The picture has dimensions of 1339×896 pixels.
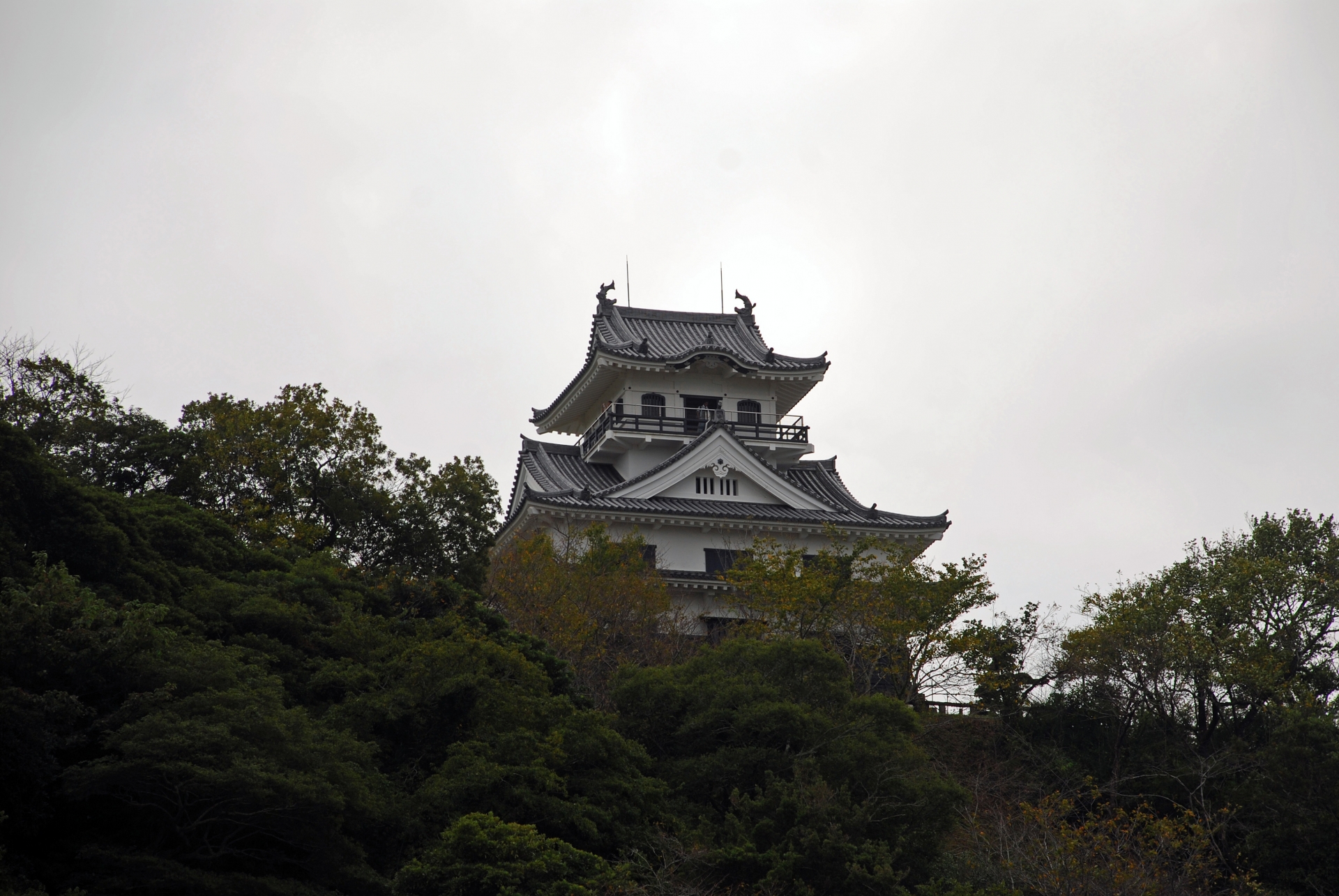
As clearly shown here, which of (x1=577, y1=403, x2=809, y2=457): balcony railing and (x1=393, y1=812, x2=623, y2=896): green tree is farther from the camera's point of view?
(x1=577, y1=403, x2=809, y2=457): balcony railing

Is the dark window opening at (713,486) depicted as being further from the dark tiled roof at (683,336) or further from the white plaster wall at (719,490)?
the dark tiled roof at (683,336)

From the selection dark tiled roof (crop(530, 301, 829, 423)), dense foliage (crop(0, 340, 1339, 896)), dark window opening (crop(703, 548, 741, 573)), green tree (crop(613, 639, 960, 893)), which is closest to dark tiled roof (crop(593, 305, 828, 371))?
dark tiled roof (crop(530, 301, 829, 423))

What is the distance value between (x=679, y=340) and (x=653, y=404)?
3.17 meters

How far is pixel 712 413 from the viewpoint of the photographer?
129 ft

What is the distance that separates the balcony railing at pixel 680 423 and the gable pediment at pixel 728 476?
1.53m

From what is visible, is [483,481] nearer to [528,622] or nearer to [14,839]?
[528,622]

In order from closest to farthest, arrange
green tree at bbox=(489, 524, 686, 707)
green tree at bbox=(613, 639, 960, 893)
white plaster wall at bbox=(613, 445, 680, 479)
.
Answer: green tree at bbox=(613, 639, 960, 893), green tree at bbox=(489, 524, 686, 707), white plaster wall at bbox=(613, 445, 680, 479)

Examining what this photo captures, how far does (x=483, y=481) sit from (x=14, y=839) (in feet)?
42.7

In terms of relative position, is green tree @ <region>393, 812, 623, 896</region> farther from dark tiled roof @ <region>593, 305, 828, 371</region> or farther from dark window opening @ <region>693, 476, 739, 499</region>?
dark tiled roof @ <region>593, 305, 828, 371</region>

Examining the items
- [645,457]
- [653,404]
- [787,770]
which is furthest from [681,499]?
[787,770]

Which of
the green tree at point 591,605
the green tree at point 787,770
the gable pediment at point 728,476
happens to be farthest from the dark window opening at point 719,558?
the green tree at point 787,770

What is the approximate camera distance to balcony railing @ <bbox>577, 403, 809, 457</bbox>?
3812cm

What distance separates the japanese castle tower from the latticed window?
0.13 ft

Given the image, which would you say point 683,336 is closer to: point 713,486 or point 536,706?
point 713,486
